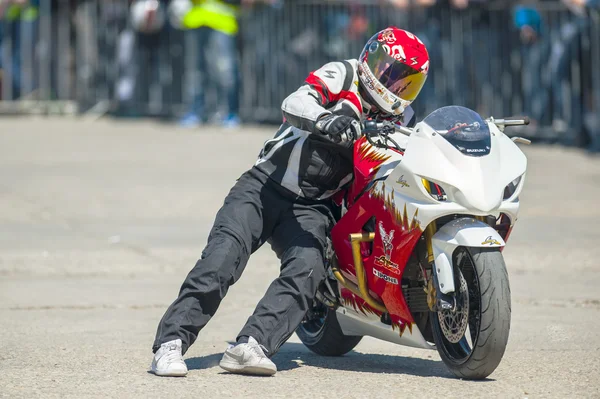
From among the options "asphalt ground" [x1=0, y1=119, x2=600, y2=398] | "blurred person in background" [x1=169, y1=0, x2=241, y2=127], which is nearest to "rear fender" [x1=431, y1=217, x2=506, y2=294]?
"asphalt ground" [x1=0, y1=119, x2=600, y2=398]

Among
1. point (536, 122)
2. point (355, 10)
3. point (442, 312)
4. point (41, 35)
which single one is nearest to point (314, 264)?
point (442, 312)

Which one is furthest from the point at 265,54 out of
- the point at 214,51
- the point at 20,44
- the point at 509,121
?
the point at 509,121

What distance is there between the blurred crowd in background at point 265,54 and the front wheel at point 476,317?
9.55 meters

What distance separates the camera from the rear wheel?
604cm

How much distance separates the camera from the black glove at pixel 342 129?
17.2 feet

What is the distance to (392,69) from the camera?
5645 mm

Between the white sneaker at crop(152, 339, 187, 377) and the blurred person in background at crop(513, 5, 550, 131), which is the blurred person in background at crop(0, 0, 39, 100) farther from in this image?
the white sneaker at crop(152, 339, 187, 377)

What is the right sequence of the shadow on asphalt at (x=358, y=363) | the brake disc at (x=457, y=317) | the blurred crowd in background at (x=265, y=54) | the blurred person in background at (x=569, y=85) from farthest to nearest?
the blurred crowd in background at (x=265, y=54)
the blurred person in background at (x=569, y=85)
the shadow on asphalt at (x=358, y=363)
the brake disc at (x=457, y=317)

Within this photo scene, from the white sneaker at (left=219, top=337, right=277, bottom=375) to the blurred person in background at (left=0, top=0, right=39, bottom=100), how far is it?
15.6 metres

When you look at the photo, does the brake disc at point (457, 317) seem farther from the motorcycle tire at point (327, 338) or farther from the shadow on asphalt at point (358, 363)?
the motorcycle tire at point (327, 338)

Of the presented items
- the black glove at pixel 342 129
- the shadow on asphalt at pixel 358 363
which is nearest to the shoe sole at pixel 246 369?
the shadow on asphalt at pixel 358 363

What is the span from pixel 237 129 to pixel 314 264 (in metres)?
12.6

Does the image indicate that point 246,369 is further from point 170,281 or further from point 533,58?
point 533,58

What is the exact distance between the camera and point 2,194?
11.8m
